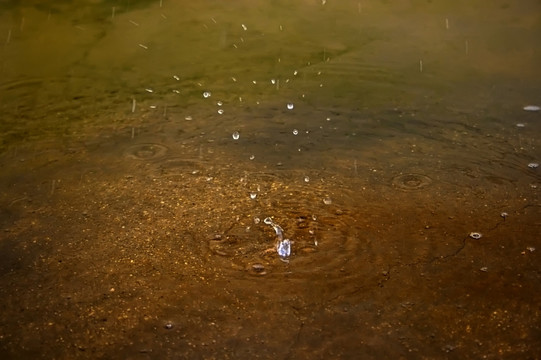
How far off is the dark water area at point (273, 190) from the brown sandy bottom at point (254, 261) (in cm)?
1

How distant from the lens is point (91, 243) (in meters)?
3.90

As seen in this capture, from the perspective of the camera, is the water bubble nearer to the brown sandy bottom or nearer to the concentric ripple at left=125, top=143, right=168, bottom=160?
the brown sandy bottom

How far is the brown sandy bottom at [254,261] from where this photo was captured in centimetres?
314

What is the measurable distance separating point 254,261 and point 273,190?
2.61 feet

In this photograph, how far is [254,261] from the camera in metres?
3.71

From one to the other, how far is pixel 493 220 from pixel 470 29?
153 inches

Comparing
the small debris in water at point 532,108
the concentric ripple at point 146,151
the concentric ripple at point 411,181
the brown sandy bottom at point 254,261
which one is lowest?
the brown sandy bottom at point 254,261

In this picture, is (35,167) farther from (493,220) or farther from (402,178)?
(493,220)

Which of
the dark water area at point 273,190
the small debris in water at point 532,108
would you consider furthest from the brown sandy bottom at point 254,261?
the small debris in water at point 532,108

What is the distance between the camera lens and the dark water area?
3229mm

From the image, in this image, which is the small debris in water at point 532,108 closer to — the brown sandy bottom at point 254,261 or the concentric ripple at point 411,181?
the brown sandy bottom at point 254,261

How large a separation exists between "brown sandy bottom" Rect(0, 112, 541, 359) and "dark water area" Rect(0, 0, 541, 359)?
13 mm

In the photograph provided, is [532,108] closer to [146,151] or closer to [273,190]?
[273,190]

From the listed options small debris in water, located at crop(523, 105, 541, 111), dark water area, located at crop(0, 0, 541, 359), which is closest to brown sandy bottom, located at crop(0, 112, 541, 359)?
dark water area, located at crop(0, 0, 541, 359)
